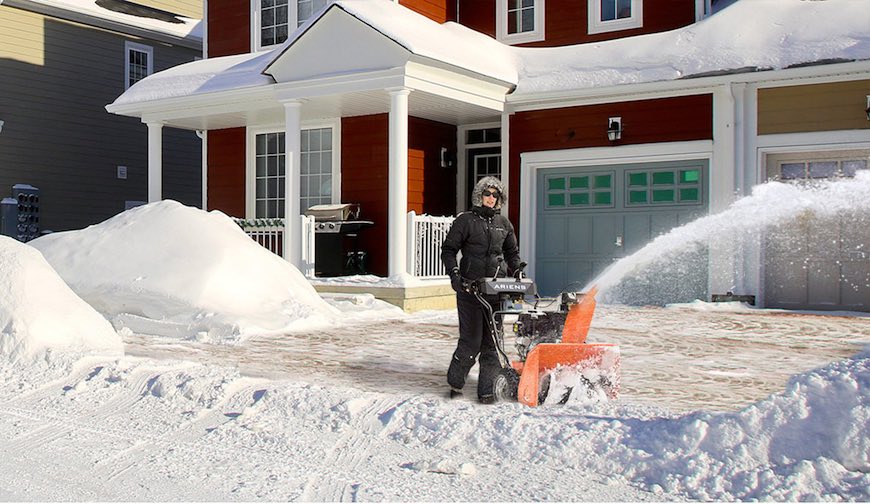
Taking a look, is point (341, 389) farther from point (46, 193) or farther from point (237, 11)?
point (46, 193)

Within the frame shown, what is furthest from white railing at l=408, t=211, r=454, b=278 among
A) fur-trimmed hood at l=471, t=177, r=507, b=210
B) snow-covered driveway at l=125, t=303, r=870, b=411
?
fur-trimmed hood at l=471, t=177, r=507, b=210

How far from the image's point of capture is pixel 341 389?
6590 millimetres

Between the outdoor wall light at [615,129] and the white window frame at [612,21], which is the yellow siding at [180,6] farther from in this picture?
the outdoor wall light at [615,129]

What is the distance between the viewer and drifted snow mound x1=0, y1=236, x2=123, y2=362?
765cm

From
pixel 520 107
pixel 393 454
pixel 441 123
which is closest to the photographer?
pixel 393 454

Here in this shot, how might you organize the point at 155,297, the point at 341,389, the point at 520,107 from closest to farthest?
the point at 341,389, the point at 155,297, the point at 520,107

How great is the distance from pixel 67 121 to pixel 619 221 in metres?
14.3

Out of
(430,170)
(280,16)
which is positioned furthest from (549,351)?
(280,16)

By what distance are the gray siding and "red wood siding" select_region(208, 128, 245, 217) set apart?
5.66 m

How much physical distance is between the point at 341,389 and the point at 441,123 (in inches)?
412

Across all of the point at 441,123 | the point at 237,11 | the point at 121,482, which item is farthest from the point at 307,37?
the point at 121,482

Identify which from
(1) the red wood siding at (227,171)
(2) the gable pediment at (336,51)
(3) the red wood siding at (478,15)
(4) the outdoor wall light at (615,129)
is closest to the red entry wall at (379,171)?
(2) the gable pediment at (336,51)

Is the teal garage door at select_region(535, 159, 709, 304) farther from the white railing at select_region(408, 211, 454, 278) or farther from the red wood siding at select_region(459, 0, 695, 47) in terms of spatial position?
the red wood siding at select_region(459, 0, 695, 47)

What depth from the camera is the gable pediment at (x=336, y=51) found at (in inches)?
525
